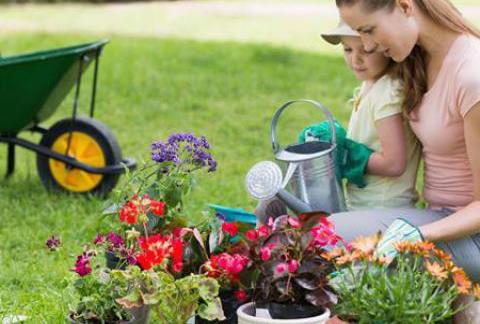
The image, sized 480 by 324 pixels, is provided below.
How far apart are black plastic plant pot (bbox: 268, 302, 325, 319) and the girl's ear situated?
2.88ft

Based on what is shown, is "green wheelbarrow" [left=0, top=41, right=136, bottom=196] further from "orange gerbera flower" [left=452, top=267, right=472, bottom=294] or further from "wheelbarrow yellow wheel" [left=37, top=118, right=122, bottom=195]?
"orange gerbera flower" [left=452, top=267, right=472, bottom=294]

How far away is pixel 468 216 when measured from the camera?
270cm

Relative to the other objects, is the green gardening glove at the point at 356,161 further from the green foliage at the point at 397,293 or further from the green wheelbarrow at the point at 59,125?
the green wheelbarrow at the point at 59,125

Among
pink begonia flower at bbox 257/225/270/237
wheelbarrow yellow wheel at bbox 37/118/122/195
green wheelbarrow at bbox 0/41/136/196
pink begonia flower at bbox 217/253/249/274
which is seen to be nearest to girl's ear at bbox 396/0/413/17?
pink begonia flower at bbox 257/225/270/237

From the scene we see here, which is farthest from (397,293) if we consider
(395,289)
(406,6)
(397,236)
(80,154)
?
(80,154)

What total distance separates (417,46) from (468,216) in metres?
0.55

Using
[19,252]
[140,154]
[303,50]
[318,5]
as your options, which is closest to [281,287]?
[19,252]

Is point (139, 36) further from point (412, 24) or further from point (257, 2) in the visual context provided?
point (412, 24)

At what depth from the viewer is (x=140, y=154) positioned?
17.8ft

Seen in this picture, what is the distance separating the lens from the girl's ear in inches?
107

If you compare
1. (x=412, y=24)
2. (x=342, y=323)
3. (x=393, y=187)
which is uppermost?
(x=412, y=24)

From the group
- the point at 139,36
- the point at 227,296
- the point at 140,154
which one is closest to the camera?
the point at 227,296

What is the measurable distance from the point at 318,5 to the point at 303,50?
493 cm

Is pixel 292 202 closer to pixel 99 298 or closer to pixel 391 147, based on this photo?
pixel 391 147
